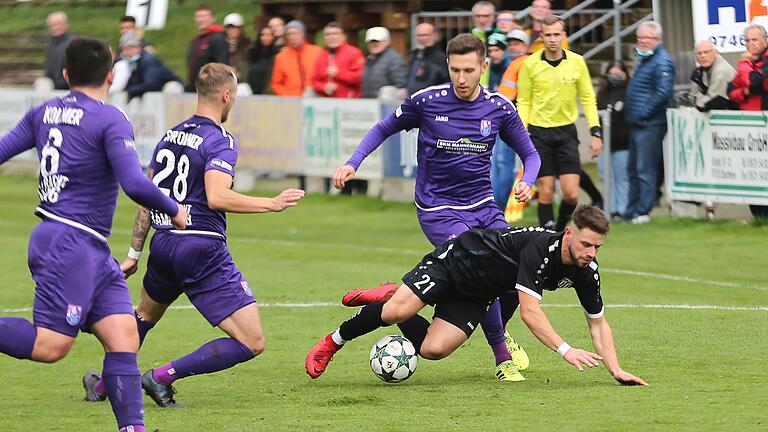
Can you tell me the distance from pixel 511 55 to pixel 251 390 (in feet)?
29.2

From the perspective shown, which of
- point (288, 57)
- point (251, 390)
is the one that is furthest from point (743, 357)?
point (288, 57)

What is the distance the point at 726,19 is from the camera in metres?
16.9

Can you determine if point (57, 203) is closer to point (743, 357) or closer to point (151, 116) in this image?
point (743, 357)

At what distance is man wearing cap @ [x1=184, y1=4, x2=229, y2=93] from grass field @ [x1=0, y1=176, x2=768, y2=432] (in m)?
5.28

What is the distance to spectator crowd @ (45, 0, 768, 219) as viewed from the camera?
49.8ft

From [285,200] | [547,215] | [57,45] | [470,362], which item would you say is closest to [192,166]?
[285,200]

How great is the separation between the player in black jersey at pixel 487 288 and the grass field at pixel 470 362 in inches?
11.6

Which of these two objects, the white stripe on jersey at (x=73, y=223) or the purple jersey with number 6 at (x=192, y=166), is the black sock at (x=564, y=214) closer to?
the purple jersey with number 6 at (x=192, y=166)

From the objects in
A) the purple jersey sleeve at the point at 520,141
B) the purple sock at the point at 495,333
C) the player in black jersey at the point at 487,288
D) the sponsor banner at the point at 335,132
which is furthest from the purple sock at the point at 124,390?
the sponsor banner at the point at 335,132

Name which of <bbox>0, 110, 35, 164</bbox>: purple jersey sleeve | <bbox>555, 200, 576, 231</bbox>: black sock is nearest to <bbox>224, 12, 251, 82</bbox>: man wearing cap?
<bbox>555, 200, 576, 231</bbox>: black sock

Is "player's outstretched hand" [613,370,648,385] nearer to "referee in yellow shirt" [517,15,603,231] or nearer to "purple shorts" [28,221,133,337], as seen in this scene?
"purple shorts" [28,221,133,337]

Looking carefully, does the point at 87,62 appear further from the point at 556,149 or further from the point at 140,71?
the point at 140,71

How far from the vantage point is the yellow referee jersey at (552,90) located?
15.0 metres

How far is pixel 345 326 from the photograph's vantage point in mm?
9195
